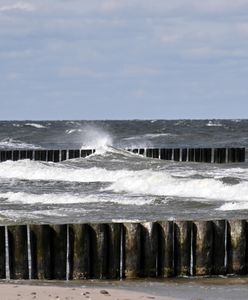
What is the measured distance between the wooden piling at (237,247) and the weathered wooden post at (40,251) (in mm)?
2689

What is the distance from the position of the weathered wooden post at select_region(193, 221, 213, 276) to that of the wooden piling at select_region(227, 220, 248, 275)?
0.32 meters

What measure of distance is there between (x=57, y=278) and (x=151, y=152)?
28.6m

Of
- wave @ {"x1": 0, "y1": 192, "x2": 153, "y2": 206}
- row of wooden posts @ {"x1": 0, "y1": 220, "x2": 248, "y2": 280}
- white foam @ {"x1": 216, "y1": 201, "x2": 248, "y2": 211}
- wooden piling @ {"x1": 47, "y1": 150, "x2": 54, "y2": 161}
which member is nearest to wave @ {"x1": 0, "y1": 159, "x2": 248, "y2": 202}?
wave @ {"x1": 0, "y1": 192, "x2": 153, "y2": 206}

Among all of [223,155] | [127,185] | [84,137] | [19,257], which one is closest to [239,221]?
[19,257]

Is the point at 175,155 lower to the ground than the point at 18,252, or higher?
higher

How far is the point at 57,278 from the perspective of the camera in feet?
43.4

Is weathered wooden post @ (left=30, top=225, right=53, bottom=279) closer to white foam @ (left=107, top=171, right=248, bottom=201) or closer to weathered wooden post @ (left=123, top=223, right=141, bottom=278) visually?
weathered wooden post @ (left=123, top=223, right=141, bottom=278)

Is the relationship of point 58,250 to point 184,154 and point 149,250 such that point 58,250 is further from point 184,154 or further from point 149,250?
point 184,154

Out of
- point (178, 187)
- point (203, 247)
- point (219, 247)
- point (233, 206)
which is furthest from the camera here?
point (178, 187)

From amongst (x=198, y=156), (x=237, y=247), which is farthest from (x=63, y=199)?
(x=198, y=156)

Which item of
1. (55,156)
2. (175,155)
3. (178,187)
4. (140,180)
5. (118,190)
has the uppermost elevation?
(175,155)

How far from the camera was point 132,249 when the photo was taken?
43.8 feet

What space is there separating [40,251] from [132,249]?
1331 millimetres

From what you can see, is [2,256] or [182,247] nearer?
[2,256]
